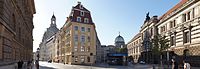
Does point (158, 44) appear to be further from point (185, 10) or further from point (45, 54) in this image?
point (45, 54)

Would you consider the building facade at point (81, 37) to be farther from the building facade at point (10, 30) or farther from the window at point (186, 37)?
the building facade at point (10, 30)

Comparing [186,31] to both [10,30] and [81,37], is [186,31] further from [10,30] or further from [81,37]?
[81,37]

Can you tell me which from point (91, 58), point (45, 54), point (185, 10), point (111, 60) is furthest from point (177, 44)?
point (45, 54)

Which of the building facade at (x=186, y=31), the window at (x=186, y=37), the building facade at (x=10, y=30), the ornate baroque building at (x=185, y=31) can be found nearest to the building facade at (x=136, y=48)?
the ornate baroque building at (x=185, y=31)

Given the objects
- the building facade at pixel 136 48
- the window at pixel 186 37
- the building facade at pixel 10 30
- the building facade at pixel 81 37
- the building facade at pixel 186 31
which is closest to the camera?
the building facade at pixel 10 30

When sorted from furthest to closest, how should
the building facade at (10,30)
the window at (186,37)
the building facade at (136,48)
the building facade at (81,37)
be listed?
the building facade at (136,48) < the building facade at (81,37) < the window at (186,37) < the building facade at (10,30)

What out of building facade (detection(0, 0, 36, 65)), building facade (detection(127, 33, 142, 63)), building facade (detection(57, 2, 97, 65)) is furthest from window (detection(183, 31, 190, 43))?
building facade (detection(127, 33, 142, 63))

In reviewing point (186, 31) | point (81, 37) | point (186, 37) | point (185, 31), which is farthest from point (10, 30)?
point (81, 37)

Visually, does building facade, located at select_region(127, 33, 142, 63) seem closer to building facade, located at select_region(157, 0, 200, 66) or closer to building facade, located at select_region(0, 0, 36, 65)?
building facade, located at select_region(157, 0, 200, 66)

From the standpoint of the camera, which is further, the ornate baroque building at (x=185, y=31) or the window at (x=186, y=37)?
the window at (x=186, y=37)

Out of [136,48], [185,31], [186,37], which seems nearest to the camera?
[185,31]

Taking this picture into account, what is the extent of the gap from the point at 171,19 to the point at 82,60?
29153 millimetres

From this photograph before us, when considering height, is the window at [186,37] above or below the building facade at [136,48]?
above

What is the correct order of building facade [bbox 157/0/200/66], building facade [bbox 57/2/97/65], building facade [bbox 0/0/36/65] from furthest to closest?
1. building facade [bbox 57/2/97/65]
2. building facade [bbox 157/0/200/66]
3. building facade [bbox 0/0/36/65]
